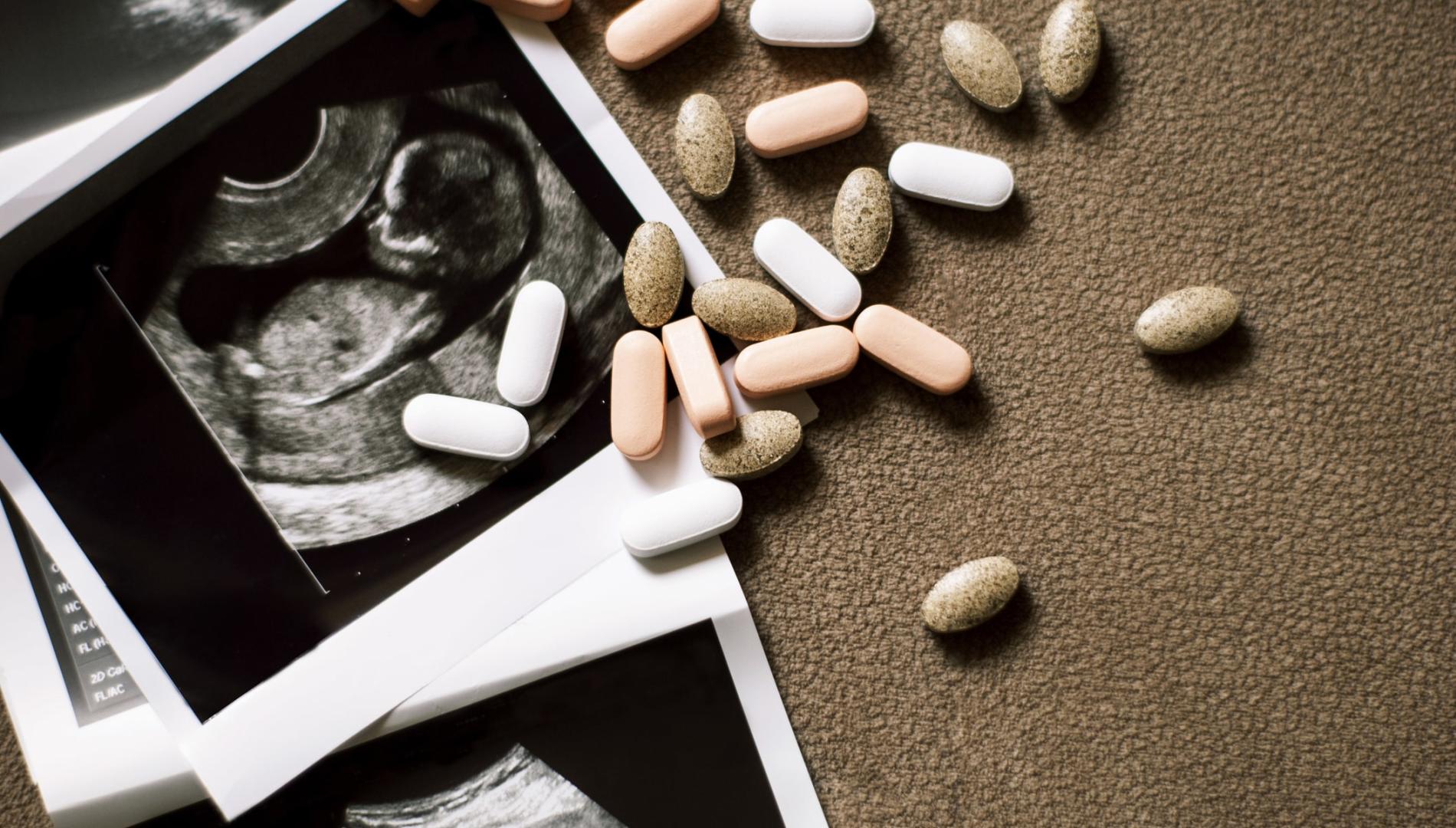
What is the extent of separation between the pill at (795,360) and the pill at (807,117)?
14 centimetres

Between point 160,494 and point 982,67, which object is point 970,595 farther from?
point 160,494

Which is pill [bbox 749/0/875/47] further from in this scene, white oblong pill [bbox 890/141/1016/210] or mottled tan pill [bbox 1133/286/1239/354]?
mottled tan pill [bbox 1133/286/1239/354]

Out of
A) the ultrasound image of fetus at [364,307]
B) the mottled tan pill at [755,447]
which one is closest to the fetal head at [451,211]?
the ultrasound image of fetus at [364,307]

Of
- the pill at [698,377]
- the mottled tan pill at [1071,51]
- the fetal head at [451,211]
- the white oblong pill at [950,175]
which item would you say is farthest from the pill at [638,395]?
the mottled tan pill at [1071,51]

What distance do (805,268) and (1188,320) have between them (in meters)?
0.28

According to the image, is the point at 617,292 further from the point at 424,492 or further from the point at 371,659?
the point at 371,659

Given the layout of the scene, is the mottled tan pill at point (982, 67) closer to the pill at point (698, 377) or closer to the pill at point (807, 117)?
the pill at point (807, 117)

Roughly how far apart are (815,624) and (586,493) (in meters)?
0.19

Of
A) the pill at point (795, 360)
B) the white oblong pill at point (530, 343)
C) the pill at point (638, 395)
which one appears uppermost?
the white oblong pill at point (530, 343)

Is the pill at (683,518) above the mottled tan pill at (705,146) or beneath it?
beneath

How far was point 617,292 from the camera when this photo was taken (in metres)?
0.69

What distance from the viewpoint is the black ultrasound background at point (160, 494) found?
26.6 inches

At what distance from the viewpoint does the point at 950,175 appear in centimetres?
69

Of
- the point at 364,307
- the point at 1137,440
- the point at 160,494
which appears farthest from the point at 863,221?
the point at 160,494
